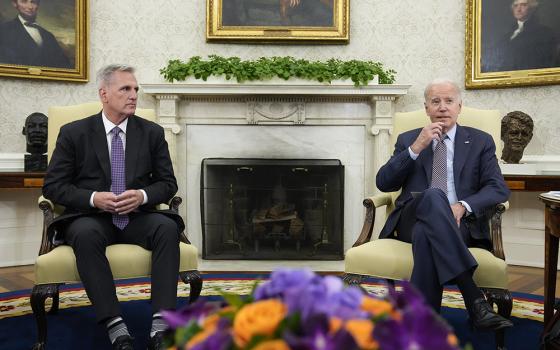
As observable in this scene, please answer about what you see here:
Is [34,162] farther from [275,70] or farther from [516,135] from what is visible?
[516,135]

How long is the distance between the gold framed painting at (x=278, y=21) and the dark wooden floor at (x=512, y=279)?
2825 mm

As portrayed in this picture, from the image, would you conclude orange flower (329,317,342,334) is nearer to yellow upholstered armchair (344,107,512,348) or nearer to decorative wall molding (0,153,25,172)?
yellow upholstered armchair (344,107,512,348)

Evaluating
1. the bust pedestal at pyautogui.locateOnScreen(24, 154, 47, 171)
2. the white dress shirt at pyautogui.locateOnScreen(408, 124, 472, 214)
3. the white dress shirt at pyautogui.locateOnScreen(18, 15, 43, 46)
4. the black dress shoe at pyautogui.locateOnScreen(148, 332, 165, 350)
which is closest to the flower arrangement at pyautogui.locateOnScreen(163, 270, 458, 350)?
the black dress shoe at pyautogui.locateOnScreen(148, 332, 165, 350)

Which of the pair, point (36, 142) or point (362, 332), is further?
point (36, 142)

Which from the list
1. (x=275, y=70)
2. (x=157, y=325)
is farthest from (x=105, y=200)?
(x=275, y=70)

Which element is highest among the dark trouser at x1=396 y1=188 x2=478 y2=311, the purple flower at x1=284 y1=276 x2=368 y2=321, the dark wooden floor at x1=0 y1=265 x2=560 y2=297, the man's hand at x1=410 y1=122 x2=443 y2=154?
the man's hand at x1=410 y1=122 x2=443 y2=154

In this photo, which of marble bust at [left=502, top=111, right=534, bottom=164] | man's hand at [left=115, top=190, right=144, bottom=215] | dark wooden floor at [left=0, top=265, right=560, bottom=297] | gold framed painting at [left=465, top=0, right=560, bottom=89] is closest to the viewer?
man's hand at [left=115, top=190, right=144, bottom=215]

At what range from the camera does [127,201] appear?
292cm

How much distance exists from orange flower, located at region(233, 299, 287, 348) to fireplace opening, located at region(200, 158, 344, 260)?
4.42 meters

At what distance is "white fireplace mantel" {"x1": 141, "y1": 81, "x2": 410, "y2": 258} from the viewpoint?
5379 millimetres

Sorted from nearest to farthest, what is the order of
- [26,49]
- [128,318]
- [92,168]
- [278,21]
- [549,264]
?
1. [549,264]
2. [92,168]
3. [128,318]
4. [26,49]
5. [278,21]

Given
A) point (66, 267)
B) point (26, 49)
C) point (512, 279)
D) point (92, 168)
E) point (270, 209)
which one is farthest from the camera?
point (270, 209)

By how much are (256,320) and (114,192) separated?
7.52 feet

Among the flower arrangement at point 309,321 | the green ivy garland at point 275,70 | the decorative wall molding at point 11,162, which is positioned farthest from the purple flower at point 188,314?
the decorative wall molding at point 11,162
